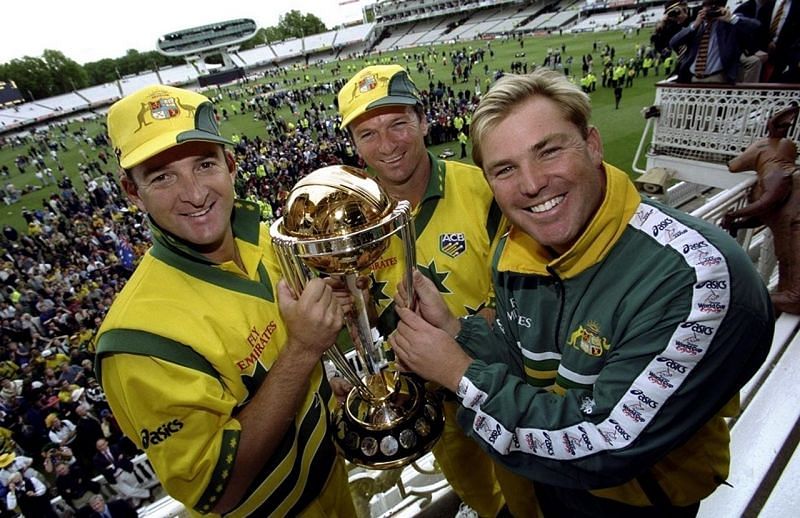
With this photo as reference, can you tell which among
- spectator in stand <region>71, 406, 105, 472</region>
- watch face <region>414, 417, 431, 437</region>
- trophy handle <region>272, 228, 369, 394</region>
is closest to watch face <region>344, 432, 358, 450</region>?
watch face <region>414, 417, 431, 437</region>

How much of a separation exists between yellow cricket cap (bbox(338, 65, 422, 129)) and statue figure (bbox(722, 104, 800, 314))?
290cm

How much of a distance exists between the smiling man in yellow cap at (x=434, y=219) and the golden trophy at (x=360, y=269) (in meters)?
0.55

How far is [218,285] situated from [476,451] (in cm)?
181

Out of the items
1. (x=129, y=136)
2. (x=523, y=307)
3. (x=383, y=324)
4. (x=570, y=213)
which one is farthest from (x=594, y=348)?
(x=129, y=136)

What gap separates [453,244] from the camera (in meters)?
2.43

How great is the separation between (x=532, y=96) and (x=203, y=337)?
139 cm

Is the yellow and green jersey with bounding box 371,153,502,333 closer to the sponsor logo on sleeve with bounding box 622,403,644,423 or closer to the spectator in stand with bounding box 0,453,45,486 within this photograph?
the sponsor logo on sleeve with bounding box 622,403,644,423

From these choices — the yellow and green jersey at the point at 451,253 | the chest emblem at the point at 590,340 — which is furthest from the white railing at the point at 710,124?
the chest emblem at the point at 590,340

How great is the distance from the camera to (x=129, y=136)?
60.2 inches

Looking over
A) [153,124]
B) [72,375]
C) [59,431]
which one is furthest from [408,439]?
[72,375]

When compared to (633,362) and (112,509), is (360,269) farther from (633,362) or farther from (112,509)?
(112,509)

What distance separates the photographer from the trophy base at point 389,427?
68.1 inches

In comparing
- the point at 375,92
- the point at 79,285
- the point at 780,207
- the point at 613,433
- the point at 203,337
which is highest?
the point at 375,92

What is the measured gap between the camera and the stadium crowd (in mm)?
6465
